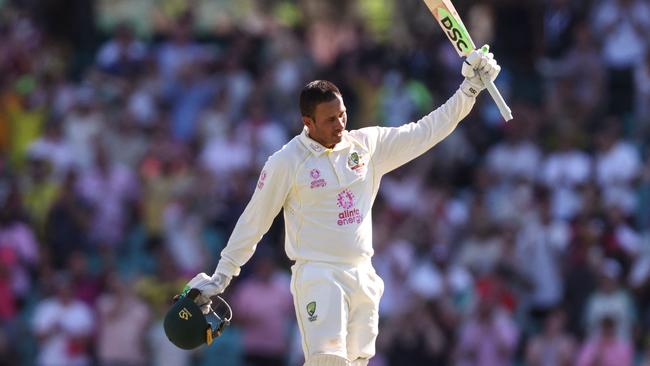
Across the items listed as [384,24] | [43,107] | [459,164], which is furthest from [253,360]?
[384,24]

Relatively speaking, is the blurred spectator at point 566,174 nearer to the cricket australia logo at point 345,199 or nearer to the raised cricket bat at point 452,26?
the raised cricket bat at point 452,26

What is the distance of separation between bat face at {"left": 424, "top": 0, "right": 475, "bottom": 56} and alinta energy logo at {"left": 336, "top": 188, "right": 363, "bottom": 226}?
112 cm

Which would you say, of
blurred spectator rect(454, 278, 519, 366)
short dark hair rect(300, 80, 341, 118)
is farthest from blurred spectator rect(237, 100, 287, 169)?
short dark hair rect(300, 80, 341, 118)

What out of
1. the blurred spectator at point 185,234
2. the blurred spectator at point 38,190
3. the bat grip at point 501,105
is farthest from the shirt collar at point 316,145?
the blurred spectator at point 38,190

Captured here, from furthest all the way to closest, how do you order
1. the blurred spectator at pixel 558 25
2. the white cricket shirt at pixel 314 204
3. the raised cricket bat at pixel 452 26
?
the blurred spectator at pixel 558 25
the raised cricket bat at pixel 452 26
the white cricket shirt at pixel 314 204

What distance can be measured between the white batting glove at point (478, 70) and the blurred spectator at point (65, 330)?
7178 millimetres

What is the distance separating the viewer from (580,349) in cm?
1424

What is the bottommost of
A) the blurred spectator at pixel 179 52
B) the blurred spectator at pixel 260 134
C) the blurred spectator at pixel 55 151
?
the blurred spectator at pixel 260 134

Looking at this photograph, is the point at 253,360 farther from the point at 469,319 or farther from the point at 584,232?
the point at 584,232

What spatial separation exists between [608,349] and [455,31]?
17.9 ft

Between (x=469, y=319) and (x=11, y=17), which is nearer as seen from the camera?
(x=469, y=319)

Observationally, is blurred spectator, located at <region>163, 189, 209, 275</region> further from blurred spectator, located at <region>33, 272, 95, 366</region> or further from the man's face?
the man's face

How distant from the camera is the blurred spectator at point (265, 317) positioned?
14953mm

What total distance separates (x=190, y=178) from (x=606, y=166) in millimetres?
4211
